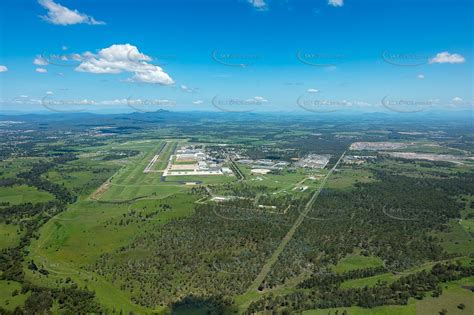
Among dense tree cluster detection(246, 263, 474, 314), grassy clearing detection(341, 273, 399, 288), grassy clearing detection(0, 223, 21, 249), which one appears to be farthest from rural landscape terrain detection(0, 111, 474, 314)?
grassy clearing detection(0, 223, 21, 249)

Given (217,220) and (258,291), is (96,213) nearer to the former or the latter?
(217,220)

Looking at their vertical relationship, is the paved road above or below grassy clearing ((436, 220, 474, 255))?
above

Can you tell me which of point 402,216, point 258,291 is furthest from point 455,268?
point 258,291

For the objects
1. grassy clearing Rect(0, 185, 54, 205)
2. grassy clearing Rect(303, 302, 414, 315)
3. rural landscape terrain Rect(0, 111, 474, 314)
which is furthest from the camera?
grassy clearing Rect(0, 185, 54, 205)

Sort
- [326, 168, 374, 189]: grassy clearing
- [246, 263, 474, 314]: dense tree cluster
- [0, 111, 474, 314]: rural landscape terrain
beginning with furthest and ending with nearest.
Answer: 1. [326, 168, 374, 189]: grassy clearing
2. [0, 111, 474, 314]: rural landscape terrain
3. [246, 263, 474, 314]: dense tree cluster

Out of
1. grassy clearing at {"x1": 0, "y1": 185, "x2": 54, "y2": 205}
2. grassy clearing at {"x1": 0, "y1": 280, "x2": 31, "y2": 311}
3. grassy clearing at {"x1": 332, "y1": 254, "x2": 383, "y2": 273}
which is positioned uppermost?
grassy clearing at {"x1": 0, "y1": 185, "x2": 54, "y2": 205}

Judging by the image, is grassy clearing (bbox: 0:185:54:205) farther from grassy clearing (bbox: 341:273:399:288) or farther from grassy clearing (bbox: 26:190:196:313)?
grassy clearing (bbox: 341:273:399:288)

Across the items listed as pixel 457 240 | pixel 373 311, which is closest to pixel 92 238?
pixel 373 311

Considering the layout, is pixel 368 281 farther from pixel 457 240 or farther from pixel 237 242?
pixel 457 240

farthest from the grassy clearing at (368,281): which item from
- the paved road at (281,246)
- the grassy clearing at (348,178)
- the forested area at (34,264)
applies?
the grassy clearing at (348,178)
